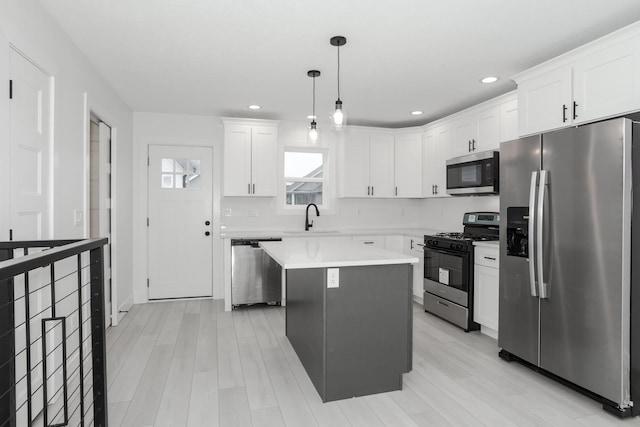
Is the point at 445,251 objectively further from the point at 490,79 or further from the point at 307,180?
the point at 307,180

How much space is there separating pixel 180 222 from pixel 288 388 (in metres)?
3.01

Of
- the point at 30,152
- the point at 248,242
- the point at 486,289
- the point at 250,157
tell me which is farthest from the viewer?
the point at 250,157

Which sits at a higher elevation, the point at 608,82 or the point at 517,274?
the point at 608,82

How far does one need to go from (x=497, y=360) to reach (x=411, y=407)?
1.12m

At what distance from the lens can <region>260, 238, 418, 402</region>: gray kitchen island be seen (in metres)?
2.36

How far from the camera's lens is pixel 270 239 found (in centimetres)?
448

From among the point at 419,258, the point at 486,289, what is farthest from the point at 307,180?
the point at 486,289

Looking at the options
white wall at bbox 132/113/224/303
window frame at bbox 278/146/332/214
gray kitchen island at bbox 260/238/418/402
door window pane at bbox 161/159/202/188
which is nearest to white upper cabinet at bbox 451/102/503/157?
window frame at bbox 278/146/332/214

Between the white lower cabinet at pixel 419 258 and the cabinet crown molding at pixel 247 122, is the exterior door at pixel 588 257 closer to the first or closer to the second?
the white lower cabinet at pixel 419 258

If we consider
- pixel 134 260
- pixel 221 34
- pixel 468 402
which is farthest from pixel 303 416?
pixel 134 260

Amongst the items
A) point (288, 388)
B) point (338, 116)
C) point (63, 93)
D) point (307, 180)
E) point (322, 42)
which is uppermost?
point (322, 42)

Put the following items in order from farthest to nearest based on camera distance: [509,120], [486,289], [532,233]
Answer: [509,120] < [486,289] < [532,233]

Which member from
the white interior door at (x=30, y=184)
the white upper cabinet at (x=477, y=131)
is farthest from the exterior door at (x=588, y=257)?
the white interior door at (x=30, y=184)

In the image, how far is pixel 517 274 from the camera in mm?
2869
